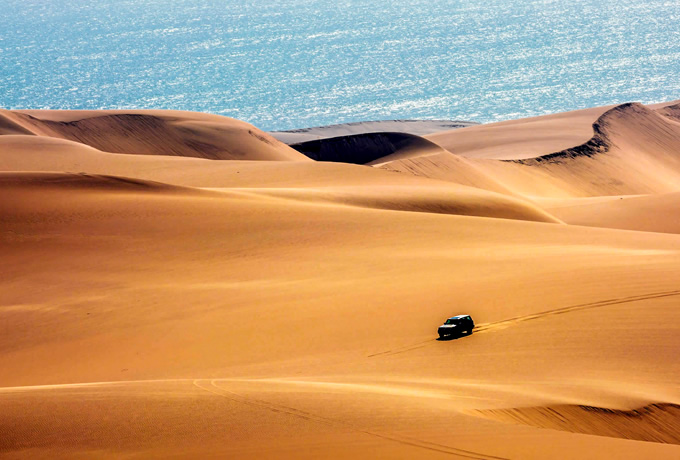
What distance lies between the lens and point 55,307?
57.6ft

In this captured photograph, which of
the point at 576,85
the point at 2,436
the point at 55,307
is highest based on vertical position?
the point at 576,85

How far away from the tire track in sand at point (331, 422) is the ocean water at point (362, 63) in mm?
65519

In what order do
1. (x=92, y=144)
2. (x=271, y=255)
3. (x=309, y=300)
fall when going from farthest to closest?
1. (x=92, y=144)
2. (x=271, y=255)
3. (x=309, y=300)

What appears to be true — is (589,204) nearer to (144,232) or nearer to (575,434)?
(144,232)

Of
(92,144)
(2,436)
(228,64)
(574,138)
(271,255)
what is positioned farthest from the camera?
(228,64)

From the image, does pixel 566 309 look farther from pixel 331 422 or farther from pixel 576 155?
pixel 576 155

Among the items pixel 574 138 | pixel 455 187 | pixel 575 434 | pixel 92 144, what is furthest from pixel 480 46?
pixel 575 434

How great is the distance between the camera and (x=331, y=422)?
9.70m

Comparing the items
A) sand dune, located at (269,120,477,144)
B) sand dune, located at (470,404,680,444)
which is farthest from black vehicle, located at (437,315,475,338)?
sand dune, located at (269,120,477,144)

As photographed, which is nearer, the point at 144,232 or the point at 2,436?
the point at 2,436

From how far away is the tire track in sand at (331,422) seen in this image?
8969 mm

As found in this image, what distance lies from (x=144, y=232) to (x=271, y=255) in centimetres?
340

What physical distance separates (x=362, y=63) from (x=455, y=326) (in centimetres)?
9397

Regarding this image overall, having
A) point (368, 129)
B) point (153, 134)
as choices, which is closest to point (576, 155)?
point (368, 129)
